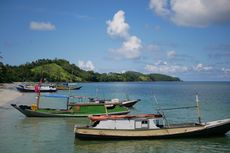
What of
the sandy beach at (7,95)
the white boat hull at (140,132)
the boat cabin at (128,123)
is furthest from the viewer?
the sandy beach at (7,95)

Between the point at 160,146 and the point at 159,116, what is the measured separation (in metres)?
2.71

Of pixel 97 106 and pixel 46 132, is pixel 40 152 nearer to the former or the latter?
pixel 46 132

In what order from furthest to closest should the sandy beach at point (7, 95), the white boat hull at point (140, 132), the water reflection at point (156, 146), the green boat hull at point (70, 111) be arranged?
the sandy beach at point (7, 95) → the green boat hull at point (70, 111) → the white boat hull at point (140, 132) → the water reflection at point (156, 146)

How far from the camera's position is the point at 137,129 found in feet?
81.7

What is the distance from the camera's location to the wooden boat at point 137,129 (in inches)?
975

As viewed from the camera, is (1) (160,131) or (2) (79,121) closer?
(1) (160,131)

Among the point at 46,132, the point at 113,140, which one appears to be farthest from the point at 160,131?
the point at 46,132

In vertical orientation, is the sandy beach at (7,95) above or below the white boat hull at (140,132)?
above

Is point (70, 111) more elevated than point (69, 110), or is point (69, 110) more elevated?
point (69, 110)

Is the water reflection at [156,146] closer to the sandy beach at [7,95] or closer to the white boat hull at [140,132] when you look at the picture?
the white boat hull at [140,132]

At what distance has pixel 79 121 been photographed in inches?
1371

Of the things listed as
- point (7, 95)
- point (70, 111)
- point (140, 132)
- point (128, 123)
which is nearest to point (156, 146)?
point (140, 132)

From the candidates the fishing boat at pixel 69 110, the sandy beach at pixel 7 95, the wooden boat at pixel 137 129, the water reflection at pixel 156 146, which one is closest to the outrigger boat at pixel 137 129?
the wooden boat at pixel 137 129

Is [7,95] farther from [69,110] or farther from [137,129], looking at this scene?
[137,129]
